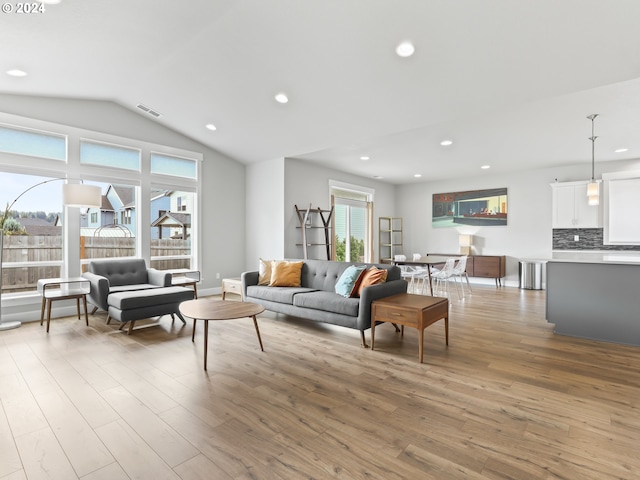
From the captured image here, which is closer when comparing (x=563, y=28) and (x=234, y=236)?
(x=563, y=28)

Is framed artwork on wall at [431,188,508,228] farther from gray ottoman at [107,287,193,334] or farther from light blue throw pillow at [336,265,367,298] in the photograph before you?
gray ottoman at [107,287,193,334]

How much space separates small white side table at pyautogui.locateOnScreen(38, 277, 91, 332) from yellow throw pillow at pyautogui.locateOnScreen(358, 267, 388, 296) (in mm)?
3556

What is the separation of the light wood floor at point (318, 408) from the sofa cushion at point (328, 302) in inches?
14.3

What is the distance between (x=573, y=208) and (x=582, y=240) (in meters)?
0.69

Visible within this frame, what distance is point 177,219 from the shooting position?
6.41m

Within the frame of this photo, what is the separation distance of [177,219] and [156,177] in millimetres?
855

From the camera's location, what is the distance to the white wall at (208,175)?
16.8ft

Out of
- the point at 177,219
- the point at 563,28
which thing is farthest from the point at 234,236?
the point at 563,28

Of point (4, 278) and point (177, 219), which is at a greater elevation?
point (177, 219)

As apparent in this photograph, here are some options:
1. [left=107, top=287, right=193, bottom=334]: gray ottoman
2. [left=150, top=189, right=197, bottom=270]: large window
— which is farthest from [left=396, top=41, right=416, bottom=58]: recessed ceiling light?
[left=150, top=189, right=197, bottom=270]: large window

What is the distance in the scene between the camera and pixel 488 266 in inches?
308

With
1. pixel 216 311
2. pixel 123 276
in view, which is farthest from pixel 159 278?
pixel 216 311

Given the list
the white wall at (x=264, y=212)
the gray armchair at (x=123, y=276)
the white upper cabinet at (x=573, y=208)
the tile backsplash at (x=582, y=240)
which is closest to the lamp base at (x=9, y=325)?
the gray armchair at (x=123, y=276)

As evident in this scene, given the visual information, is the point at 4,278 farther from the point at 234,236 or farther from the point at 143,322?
the point at 234,236
